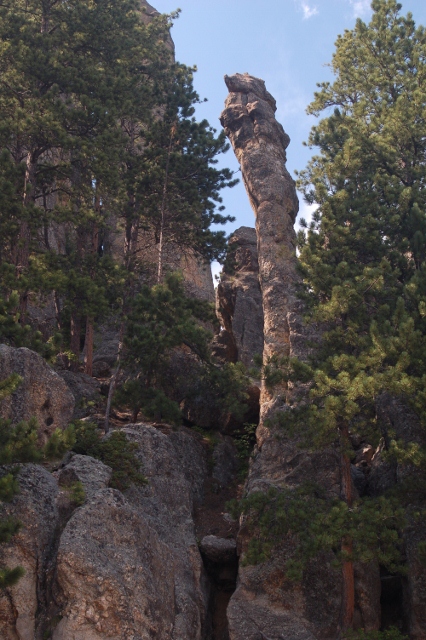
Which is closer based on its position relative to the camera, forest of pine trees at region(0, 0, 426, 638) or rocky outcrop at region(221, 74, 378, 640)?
forest of pine trees at region(0, 0, 426, 638)

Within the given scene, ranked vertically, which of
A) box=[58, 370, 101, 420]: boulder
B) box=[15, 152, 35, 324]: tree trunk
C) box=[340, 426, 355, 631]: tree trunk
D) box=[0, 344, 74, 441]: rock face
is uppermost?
box=[15, 152, 35, 324]: tree trunk

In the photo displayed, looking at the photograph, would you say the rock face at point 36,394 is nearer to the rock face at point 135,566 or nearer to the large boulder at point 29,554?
the rock face at point 135,566

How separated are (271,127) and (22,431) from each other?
71.4 ft

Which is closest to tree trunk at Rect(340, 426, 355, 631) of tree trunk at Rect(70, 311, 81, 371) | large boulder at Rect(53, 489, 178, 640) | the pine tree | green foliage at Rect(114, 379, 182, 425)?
the pine tree

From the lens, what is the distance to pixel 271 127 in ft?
92.8

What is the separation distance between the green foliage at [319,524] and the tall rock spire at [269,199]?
5150 millimetres

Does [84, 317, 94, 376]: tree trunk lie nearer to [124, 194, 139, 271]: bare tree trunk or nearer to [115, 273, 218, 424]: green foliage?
[124, 194, 139, 271]: bare tree trunk

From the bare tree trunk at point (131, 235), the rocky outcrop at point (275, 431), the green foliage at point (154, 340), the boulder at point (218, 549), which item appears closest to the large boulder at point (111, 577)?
the rocky outcrop at point (275, 431)

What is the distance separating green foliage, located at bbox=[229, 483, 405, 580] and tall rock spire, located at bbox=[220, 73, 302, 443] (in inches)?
203

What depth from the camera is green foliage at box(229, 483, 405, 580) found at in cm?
1261

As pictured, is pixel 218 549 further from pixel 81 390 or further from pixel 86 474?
pixel 81 390

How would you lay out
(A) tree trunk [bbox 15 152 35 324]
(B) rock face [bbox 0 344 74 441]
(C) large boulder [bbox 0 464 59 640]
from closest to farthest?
(C) large boulder [bbox 0 464 59 640] < (B) rock face [bbox 0 344 74 441] < (A) tree trunk [bbox 15 152 35 324]

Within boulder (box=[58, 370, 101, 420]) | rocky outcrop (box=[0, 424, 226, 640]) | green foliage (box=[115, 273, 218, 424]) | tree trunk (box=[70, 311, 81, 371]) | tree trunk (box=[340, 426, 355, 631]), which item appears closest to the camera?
rocky outcrop (box=[0, 424, 226, 640])

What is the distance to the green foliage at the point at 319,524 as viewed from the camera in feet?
41.4
